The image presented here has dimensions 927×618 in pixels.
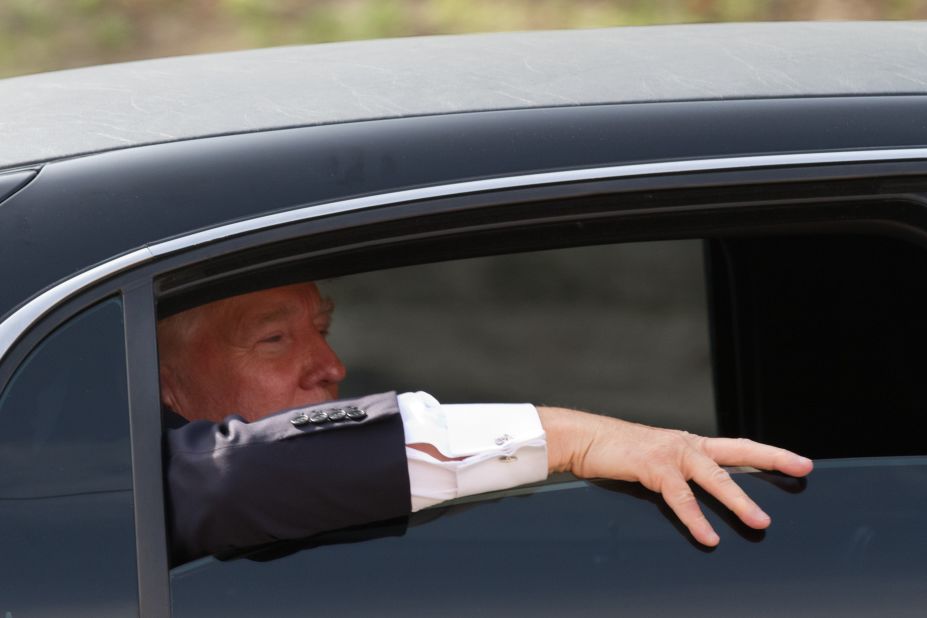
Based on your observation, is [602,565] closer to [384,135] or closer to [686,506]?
[686,506]

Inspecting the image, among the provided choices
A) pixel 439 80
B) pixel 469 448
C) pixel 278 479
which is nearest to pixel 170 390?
pixel 278 479

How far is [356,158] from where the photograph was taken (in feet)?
5.04

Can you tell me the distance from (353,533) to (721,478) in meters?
0.47

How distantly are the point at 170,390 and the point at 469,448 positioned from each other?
49 cm

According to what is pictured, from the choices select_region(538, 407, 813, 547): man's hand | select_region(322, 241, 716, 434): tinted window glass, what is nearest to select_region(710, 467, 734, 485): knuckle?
select_region(538, 407, 813, 547): man's hand

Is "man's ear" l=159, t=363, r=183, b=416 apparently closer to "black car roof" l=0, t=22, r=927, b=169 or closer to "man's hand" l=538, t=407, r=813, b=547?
"black car roof" l=0, t=22, r=927, b=169

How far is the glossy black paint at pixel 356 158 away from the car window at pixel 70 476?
→ 0.28ft

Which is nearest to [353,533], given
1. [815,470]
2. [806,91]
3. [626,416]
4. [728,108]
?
[815,470]

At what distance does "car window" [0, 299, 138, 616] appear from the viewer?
4.54 feet

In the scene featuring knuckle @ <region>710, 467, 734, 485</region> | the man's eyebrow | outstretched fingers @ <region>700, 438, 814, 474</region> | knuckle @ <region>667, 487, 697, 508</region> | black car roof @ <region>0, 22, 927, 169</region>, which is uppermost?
black car roof @ <region>0, 22, 927, 169</region>

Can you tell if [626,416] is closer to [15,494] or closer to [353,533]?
[353,533]

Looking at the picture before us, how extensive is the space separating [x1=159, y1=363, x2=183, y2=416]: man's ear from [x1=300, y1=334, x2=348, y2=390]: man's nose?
0.35 meters

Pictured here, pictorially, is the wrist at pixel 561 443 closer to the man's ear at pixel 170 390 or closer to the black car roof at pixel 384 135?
the black car roof at pixel 384 135

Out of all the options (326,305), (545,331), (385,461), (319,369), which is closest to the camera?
(385,461)
